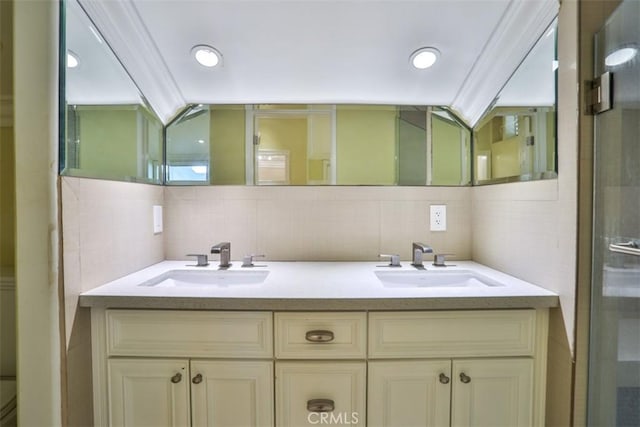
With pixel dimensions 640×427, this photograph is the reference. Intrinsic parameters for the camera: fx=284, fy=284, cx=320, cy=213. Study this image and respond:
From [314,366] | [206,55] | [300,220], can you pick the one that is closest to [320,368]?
[314,366]

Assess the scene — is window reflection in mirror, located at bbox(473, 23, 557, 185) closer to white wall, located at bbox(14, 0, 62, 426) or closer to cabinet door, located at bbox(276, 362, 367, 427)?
cabinet door, located at bbox(276, 362, 367, 427)

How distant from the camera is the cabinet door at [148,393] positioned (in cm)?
97

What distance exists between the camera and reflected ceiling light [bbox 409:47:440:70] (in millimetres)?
1152

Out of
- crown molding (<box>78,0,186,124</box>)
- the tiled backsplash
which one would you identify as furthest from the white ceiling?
the tiled backsplash

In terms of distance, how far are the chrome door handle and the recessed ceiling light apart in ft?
5.00

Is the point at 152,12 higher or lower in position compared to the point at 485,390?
higher

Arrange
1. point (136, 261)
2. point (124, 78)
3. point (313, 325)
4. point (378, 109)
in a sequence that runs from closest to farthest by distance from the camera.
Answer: point (313, 325)
point (124, 78)
point (136, 261)
point (378, 109)

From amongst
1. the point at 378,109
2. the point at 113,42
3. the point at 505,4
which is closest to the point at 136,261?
the point at 113,42

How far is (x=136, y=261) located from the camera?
4.09 ft

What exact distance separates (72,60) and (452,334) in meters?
1.55

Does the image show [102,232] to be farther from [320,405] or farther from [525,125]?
[525,125]

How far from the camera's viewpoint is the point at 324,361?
0.97 meters

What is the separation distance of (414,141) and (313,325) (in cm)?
106

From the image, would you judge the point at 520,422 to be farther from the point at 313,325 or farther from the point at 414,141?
the point at 414,141
